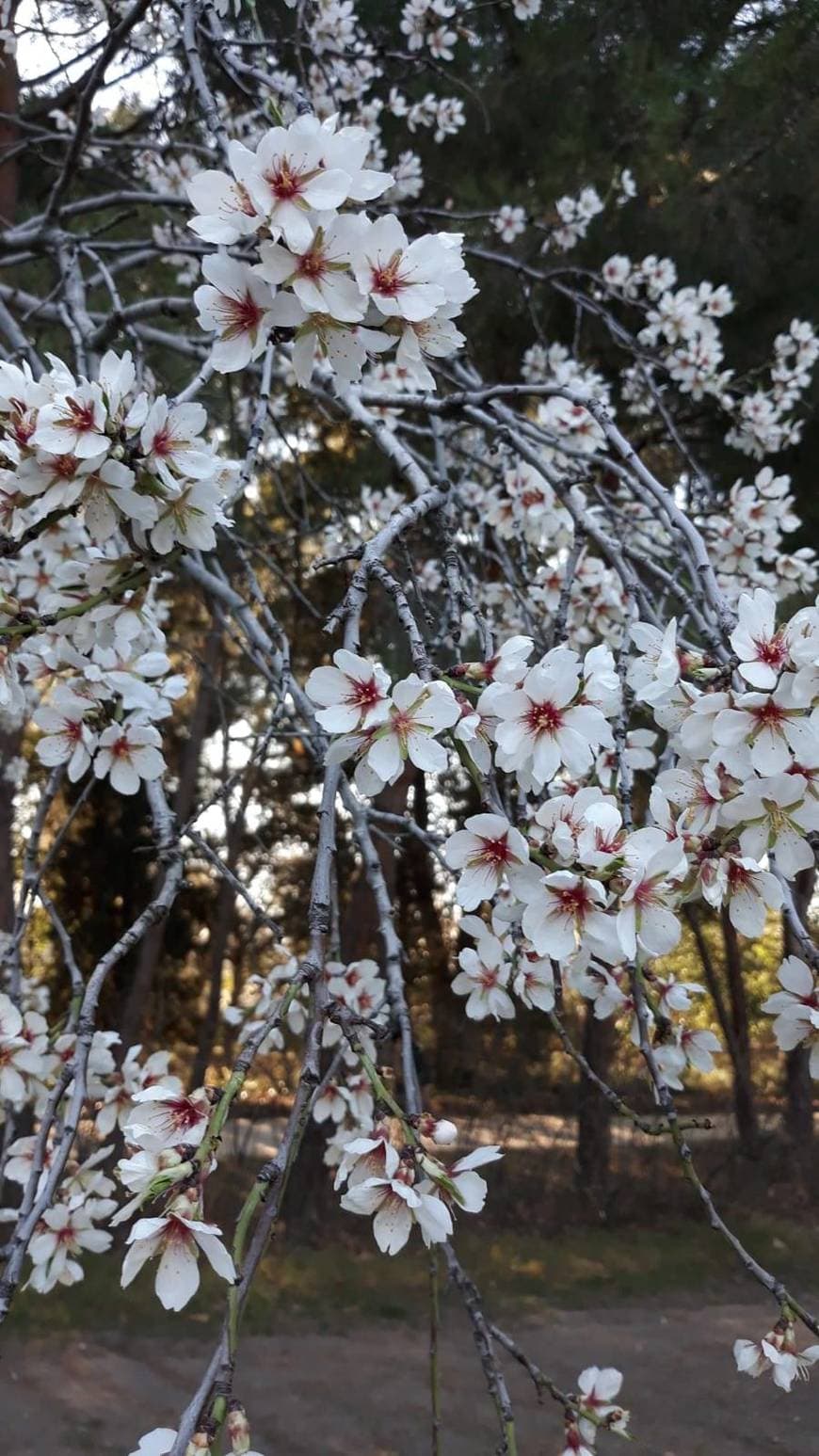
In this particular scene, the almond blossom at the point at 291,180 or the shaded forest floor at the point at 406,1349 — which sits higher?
the almond blossom at the point at 291,180

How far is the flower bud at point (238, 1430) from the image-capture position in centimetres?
54

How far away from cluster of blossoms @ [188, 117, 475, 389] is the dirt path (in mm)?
3599

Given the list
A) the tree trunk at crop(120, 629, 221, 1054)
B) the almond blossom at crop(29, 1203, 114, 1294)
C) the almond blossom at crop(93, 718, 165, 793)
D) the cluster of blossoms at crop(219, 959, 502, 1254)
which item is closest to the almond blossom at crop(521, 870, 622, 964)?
the cluster of blossoms at crop(219, 959, 502, 1254)

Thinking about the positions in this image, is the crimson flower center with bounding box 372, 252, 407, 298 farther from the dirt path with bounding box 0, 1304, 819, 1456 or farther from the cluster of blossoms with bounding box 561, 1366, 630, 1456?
the dirt path with bounding box 0, 1304, 819, 1456

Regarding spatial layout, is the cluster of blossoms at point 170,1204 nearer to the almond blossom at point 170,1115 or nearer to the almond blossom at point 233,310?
the almond blossom at point 170,1115

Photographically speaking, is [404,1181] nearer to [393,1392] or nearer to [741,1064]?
[393,1392]

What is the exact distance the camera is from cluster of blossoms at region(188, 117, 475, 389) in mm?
698

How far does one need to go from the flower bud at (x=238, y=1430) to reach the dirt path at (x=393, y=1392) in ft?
11.2

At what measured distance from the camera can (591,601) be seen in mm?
1632

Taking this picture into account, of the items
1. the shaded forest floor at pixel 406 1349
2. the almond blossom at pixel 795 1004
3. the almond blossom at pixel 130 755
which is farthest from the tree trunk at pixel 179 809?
the almond blossom at pixel 795 1004

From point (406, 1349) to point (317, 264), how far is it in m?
4.58

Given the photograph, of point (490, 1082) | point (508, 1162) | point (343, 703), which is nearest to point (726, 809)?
point (343, 703)

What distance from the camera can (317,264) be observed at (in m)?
0.71

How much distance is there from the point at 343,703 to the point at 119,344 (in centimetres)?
175
